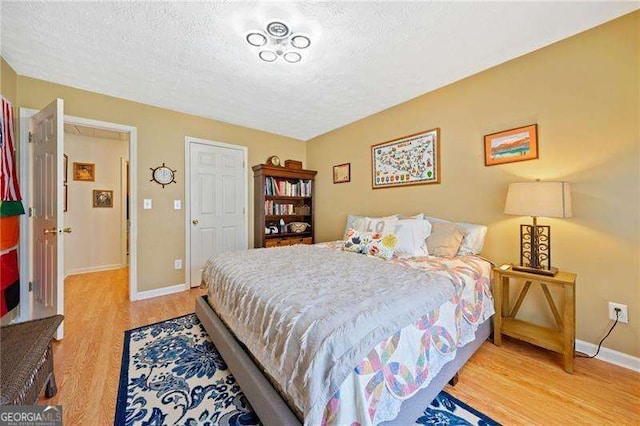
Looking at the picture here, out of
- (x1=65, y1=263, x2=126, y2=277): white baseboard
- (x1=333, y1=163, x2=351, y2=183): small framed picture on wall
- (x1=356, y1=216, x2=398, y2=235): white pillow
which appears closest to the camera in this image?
(x1=356, y1=216, x2=398, y2=235): white pillow

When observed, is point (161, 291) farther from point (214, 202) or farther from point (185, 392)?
point (185, 392)

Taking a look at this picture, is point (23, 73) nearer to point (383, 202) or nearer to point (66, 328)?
point (66, 328)

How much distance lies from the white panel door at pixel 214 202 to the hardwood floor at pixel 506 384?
134cm

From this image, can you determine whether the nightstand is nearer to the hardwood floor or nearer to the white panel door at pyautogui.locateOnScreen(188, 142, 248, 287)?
the hardwood floor

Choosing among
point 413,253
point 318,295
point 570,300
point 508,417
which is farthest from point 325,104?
point 508,417

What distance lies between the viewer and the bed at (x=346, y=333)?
35.1 inches

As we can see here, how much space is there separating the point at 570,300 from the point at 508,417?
89 cm

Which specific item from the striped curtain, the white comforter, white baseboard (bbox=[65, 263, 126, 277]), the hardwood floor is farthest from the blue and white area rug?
white baseboard (bbox=[65, 263, 126, 277])

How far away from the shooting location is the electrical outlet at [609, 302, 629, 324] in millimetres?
1680

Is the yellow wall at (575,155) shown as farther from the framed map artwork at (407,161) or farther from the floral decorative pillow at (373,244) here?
the floral decorative pillow at (373,244)

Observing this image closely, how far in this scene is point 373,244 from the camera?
7.80 feet

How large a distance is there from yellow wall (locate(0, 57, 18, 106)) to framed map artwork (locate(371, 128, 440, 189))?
3.65m

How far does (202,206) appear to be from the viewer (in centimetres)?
346

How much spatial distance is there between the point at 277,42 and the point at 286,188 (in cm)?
239
